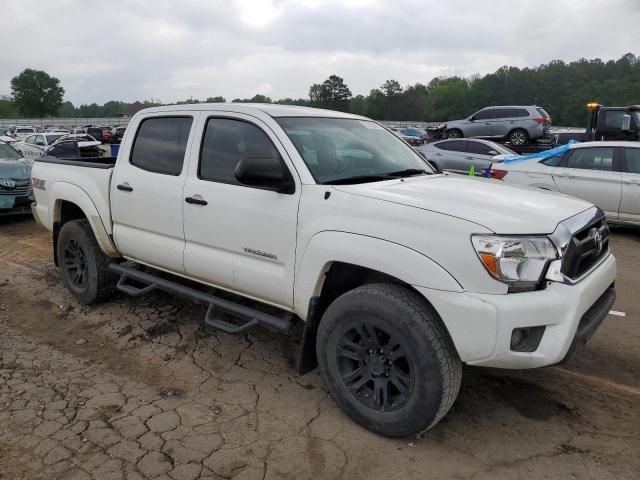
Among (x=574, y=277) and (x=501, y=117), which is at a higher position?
(x=501, y=117)

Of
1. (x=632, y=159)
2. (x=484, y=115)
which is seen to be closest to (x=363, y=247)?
(x=632, y=159)

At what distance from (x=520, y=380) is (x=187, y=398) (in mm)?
2342

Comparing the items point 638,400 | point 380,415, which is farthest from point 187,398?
point 638,400

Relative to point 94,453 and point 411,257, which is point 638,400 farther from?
point 94,453

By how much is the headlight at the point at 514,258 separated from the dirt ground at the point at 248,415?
40.2 inches

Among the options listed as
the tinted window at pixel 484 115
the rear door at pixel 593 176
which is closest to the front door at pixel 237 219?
the rear door at pixel 593 176

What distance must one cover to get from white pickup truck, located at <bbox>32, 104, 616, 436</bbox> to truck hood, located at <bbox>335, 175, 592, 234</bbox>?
0.05 ft

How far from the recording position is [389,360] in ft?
9.62

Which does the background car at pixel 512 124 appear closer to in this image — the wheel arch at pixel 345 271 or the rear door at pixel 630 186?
the rear door at pixel 630 186

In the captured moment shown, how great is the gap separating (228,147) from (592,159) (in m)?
7.52

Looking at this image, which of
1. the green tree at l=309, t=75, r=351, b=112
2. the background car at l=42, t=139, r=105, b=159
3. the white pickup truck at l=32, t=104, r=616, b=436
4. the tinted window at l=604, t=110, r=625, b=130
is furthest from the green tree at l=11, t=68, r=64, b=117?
the white pickup truck at l=32, t=104, r=616, b=436

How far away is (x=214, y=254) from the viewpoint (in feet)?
12.3

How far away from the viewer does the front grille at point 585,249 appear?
2.78 metres

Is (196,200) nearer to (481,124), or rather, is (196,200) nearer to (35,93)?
(481,124)
